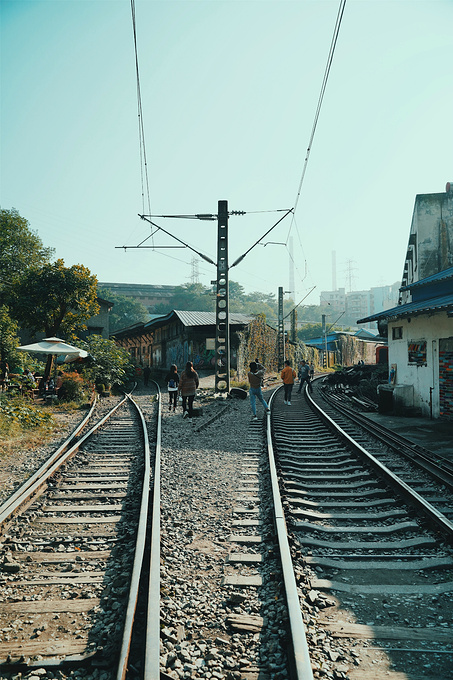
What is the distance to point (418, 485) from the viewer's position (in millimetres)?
6398

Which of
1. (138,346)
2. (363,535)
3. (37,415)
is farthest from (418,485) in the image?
(138,346)

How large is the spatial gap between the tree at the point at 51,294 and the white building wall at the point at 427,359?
13.1 m

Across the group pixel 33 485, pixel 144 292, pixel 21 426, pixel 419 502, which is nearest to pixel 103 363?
pixel 21 426

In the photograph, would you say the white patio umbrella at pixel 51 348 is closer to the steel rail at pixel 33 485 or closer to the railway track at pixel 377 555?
the steel rail at pixel 33 485

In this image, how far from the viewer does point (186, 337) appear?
97.1ft

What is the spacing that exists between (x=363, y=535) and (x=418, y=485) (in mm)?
2227

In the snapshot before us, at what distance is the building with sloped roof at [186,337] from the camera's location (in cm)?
2920

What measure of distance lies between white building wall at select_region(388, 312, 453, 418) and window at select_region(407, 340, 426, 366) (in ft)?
0.32

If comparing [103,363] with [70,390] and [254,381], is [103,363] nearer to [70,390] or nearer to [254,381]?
[70,390]

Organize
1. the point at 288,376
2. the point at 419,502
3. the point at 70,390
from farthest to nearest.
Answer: the point at 70,390 < the point at 288,376 < the point at 419,502

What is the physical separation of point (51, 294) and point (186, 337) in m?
11.6

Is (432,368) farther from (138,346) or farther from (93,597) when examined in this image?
(138,346)

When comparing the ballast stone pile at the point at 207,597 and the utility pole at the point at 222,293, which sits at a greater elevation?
the utility pole at the point at 222,293

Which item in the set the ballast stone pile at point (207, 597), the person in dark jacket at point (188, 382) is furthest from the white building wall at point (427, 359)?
the ballast stone pile at point (207, 597)
